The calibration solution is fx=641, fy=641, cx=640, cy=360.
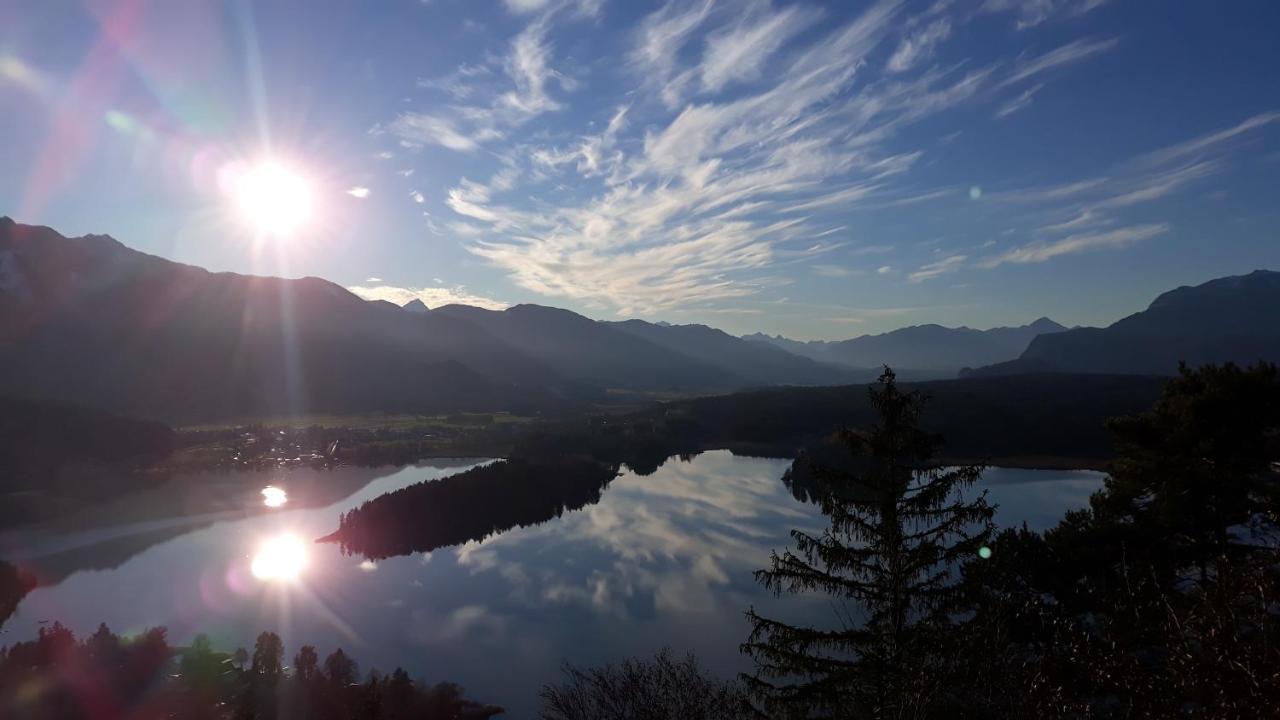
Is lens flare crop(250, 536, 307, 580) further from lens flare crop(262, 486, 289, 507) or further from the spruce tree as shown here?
the spruce tree

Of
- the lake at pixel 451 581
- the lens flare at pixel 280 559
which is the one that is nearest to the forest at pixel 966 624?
the lake at pixel 451 581

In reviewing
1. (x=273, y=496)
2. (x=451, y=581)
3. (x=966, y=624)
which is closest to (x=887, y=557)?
(x=966, y=624)

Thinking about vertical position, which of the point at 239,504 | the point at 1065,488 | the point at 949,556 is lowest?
the point at 1065,488

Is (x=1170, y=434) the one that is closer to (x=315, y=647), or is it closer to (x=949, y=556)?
(x=949, y=556)

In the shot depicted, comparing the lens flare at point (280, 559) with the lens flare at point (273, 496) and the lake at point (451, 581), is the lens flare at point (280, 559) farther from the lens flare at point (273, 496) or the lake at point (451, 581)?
the lens flare at point (273, 496)

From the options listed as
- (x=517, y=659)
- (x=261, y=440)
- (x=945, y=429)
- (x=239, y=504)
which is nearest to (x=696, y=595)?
(x=517, y=659)

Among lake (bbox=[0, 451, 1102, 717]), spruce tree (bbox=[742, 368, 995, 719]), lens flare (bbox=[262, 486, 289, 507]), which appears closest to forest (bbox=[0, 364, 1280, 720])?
spruce tree (bbox=[742, 368, 995, 719])
